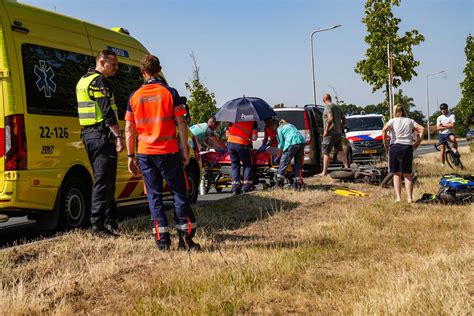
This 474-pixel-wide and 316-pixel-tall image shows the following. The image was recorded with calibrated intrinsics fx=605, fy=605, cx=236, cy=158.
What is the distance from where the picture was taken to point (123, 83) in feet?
28.9

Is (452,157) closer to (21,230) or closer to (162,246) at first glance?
(21,230)

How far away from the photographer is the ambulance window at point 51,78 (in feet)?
22.2

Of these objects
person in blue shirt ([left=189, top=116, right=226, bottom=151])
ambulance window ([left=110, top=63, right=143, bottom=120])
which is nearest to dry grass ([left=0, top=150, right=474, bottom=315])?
ambulance window ([left=110, top=63, right=143, bottom=120])

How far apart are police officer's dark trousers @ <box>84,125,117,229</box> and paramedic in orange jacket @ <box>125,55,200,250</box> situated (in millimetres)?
653

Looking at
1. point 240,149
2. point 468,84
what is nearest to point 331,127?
point 240,149

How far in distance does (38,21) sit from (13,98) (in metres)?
1.14

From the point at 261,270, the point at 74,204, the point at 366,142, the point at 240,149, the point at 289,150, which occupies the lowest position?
the point at 261,270

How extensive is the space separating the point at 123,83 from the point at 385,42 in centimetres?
2071

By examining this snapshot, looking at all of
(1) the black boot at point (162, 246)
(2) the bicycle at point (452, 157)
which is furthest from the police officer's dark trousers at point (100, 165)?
(2) the bicycle at point (452, 157)

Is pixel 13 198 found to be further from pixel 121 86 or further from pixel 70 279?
pixel 121 86

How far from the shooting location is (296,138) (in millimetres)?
12055

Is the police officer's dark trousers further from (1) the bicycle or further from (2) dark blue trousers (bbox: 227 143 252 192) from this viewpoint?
(1) the bicycle

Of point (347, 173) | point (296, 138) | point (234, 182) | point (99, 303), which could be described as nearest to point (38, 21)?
point (99, 303)

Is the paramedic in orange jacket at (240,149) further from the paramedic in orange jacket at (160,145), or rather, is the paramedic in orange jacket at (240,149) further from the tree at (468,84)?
the tree at (468,84)
